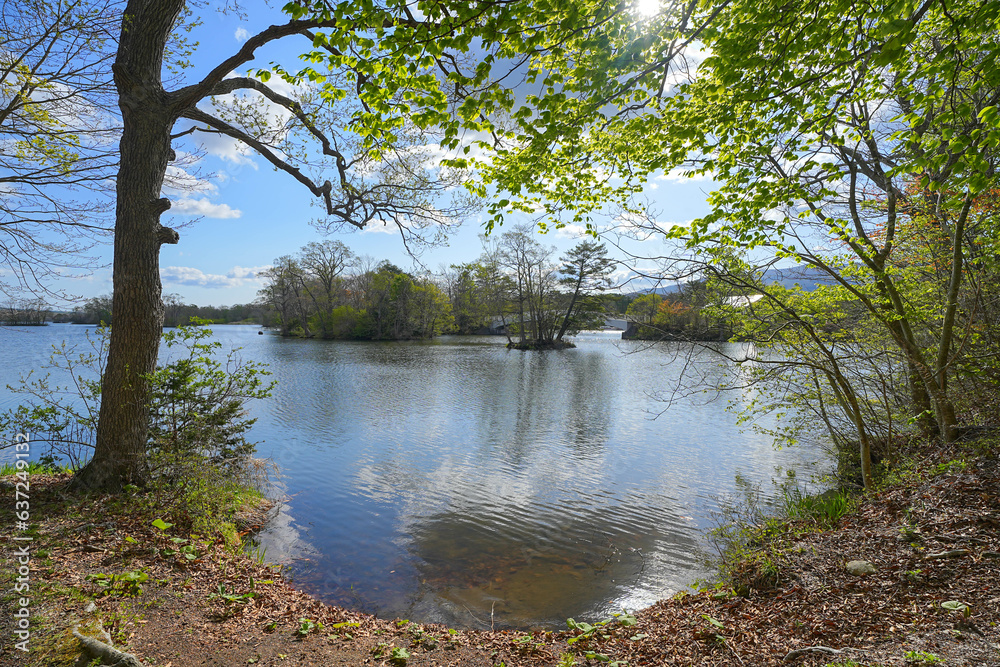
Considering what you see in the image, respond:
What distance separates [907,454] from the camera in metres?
6.38

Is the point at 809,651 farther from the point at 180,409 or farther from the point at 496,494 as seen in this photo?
the point at 180,409

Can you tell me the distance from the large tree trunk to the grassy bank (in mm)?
561

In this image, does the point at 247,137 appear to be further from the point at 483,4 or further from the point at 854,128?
the point at 854,128

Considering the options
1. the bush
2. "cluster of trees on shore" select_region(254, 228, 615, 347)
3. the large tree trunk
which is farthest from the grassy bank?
"cluster of trees on shore" select_region(254, 228, 615, 347)

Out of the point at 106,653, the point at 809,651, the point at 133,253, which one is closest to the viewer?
the point at 106,653

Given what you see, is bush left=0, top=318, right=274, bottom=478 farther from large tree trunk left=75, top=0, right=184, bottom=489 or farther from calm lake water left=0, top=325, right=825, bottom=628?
calm lake water left=0, top=325, right=825, bottom=628

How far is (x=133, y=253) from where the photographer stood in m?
5.50

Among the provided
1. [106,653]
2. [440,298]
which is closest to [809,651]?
[106,653]

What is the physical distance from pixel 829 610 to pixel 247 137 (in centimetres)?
867

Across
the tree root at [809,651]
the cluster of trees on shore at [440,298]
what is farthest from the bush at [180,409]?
the cluster of trees on shore at [440,298]

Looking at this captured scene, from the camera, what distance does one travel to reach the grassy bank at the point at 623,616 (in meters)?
3.01

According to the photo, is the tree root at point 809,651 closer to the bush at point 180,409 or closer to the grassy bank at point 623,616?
the grassy bank at point 623,616

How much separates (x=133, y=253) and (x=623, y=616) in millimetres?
6714

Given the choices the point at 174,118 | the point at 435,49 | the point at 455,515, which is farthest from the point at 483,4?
the point at 455,515
